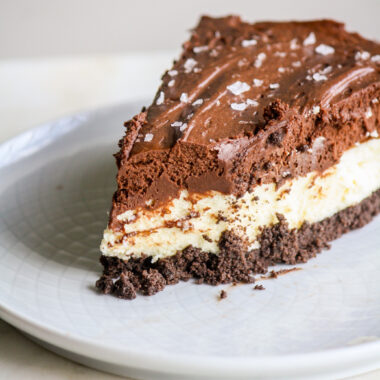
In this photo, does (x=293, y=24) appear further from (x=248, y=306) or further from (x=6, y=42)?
(x=6, y=42)

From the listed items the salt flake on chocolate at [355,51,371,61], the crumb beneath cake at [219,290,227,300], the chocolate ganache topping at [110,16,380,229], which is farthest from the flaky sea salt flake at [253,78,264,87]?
the crumb beneath cake at [219,290,227,300]

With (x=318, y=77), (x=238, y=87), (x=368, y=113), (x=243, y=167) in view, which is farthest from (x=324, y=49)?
(x=243, y=167)

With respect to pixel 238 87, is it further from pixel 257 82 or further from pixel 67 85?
pixel 67 85

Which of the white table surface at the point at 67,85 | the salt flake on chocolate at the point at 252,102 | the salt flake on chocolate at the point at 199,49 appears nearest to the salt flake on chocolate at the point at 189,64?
the salt flake on chocolate at the point at 199,49

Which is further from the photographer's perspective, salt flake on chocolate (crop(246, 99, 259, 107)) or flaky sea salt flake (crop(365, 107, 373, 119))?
flaky sea salt flake (crop(365, 107, 373, 119))

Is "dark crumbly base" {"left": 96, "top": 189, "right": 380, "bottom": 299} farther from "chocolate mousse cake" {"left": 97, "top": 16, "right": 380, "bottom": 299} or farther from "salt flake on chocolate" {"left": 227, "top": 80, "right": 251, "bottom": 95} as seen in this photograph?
"salt flake on chocolate" {"left": 227, "top": 80, "right": 251, "bottom": 95}
